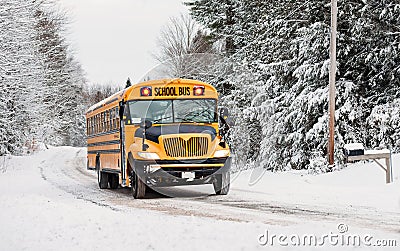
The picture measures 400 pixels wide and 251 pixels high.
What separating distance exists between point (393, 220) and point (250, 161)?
18.6 meters

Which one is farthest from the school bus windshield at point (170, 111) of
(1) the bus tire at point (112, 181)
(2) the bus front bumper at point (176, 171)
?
(1) the bus tire at point (112, 181)

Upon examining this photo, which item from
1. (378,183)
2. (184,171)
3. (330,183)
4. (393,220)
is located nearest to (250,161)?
(330,183)

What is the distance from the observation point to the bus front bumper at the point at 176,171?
13062mm

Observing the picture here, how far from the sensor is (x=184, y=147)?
1320cm

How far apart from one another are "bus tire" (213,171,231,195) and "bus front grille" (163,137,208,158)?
2.93 feet

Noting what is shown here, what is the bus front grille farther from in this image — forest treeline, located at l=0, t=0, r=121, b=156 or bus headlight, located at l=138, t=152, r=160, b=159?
forest treeline, located at l=0, t=0, r=121, b=156

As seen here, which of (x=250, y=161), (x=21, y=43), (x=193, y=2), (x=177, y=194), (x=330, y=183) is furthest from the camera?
(x=193, y=2)

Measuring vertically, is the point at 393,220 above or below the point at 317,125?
below

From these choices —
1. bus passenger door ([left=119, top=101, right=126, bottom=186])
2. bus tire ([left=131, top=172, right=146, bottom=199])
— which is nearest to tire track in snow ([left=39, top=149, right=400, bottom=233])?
bus tire ([left=131, top=172, right=146, bottom=199])

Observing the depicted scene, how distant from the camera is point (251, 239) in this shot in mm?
6898

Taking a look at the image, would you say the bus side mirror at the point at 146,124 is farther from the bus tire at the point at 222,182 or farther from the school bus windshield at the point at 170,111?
the bus tire at the point at 222,182

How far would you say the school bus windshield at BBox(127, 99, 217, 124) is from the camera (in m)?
14.0

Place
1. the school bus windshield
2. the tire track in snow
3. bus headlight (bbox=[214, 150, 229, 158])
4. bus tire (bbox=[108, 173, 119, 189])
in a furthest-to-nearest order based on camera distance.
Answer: bus tire (bbox=[108, 173, 119, 189]) < the school bus windshield < bus headlight (bbox=[214, 150, 229, 158]) < the tire track in snow

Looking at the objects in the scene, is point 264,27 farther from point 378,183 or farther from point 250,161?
point 378,183
